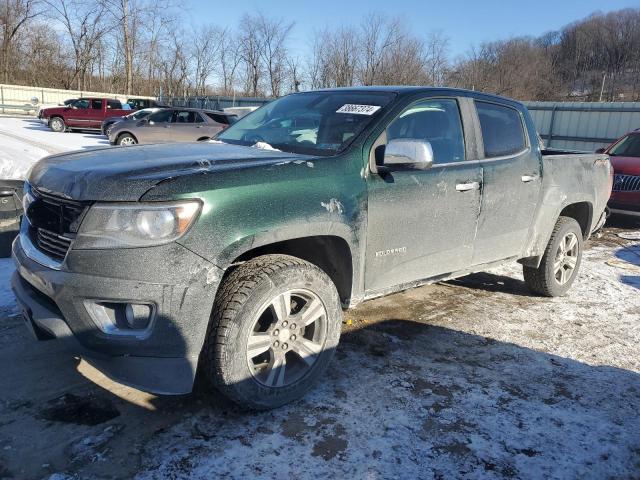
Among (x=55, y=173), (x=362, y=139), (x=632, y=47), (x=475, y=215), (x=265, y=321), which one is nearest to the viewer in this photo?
(x=55, y=173)

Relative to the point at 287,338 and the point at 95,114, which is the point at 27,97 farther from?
the point at 287,338

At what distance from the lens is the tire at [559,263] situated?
4820mm

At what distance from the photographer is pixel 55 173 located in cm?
273

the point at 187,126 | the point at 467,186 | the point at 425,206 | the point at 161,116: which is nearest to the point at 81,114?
the point at 161,116

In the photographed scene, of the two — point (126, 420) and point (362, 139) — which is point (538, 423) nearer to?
point (362, 139)

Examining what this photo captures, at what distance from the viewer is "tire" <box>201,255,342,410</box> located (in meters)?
2.62

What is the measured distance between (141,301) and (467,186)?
235 centimetres

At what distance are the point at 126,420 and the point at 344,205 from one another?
1622 millimetres

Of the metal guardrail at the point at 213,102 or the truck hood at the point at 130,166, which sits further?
the metal guardrail at the point at 213,102

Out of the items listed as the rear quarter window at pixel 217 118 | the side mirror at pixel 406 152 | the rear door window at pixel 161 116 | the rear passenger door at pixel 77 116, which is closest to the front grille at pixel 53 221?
the side mirror at pixel 406 152

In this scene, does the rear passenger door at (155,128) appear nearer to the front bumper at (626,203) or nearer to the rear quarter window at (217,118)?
the rear quarter window at (217,118)

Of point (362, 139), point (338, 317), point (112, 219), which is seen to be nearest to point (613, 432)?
point (338, 317)

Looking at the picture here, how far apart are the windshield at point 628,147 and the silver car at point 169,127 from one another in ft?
38.4

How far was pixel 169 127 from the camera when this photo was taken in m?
17.6
